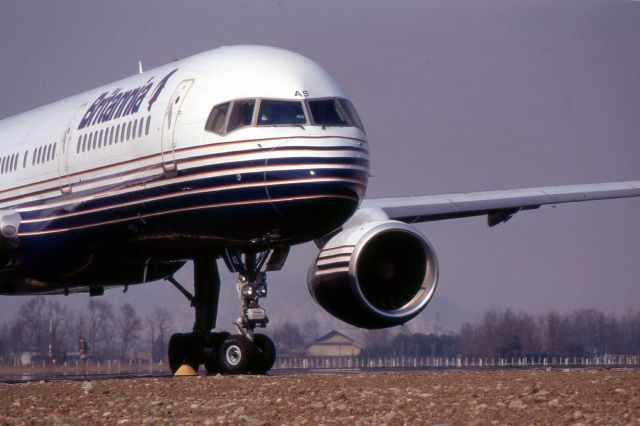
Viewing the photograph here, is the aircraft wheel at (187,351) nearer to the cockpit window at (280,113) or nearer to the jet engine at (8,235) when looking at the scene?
the jet engine at (8,235)

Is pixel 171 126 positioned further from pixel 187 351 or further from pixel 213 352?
pixel 187 351

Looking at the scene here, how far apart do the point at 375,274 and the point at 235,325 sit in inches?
99.3

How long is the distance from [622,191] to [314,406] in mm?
13361

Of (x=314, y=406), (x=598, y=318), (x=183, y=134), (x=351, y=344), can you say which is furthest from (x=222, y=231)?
(x=351, y=344)

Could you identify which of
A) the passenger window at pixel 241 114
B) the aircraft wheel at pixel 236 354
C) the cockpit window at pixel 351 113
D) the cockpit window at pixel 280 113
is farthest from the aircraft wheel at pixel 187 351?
the cockpit window at pixel 351 113

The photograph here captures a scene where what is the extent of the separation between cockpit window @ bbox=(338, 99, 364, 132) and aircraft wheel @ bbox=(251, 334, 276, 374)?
3.46 meters

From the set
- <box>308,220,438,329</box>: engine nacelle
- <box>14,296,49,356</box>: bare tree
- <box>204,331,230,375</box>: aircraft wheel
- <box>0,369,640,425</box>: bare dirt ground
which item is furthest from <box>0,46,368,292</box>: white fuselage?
<box>14,296,49,356</box>: bare tree

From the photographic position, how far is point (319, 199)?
1770cm

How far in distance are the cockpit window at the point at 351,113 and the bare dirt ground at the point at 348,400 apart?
3.94 meters

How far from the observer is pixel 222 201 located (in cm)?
1833

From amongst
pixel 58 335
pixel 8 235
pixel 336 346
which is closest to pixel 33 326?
pixel 58 335

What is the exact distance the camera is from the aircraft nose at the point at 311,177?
17.6m

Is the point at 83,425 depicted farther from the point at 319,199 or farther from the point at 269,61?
the point at 269,61

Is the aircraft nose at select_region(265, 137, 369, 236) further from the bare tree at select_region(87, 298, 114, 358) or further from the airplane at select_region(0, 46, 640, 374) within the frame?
the bare tree at select_region(87, 298, 114, 358)
